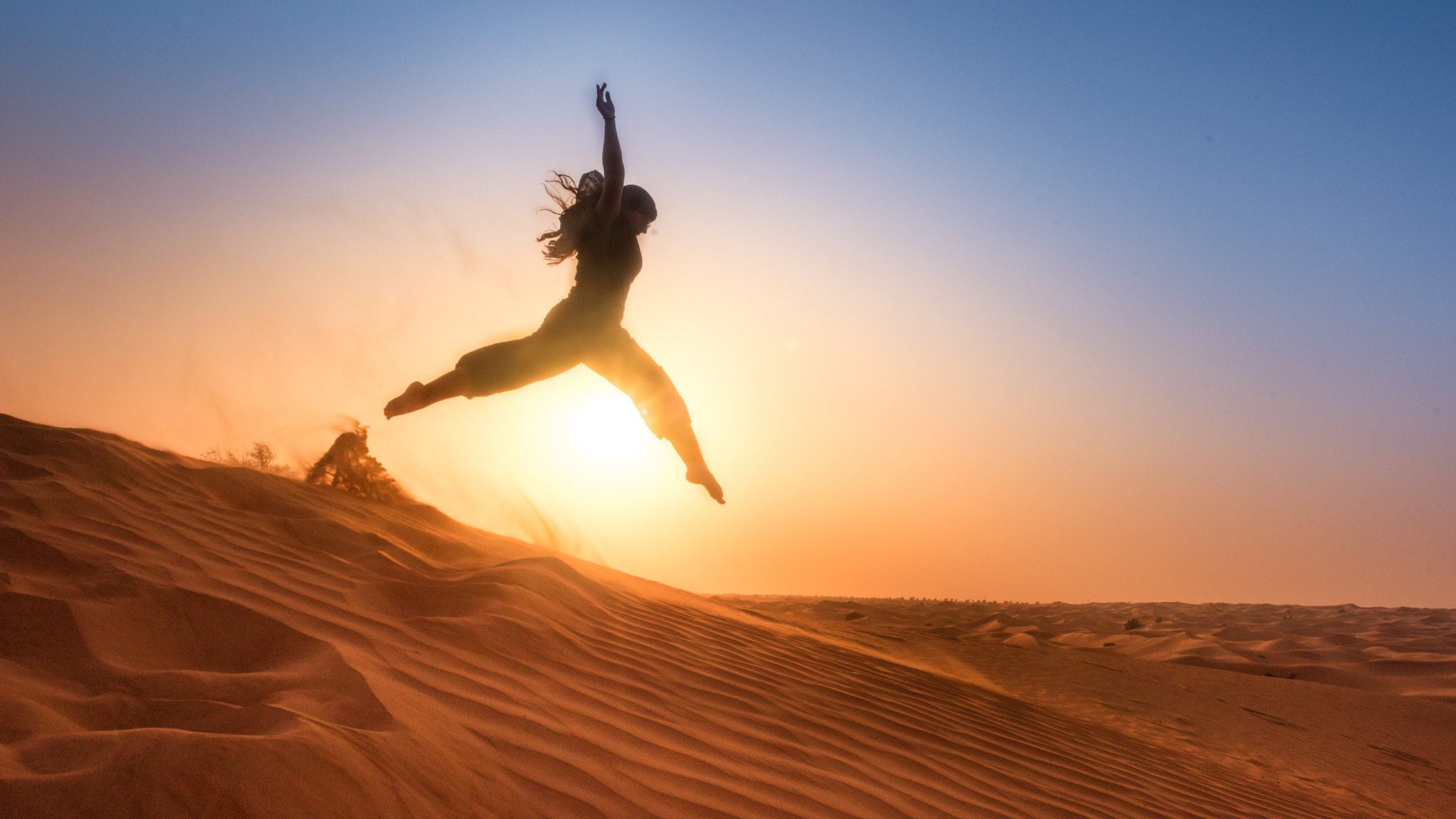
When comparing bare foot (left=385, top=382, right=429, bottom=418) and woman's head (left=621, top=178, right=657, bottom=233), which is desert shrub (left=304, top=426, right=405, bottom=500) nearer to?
bare foot (left=385, top=382, right=429, bottom=418)

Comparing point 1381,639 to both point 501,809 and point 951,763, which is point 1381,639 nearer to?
point 951,763

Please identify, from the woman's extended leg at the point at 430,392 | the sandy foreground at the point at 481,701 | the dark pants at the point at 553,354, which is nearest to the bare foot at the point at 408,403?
the woman's extended leg at the point at 430,392

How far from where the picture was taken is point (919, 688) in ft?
14.6

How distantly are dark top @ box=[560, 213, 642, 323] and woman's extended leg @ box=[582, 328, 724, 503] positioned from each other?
18 cm

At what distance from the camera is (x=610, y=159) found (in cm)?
406

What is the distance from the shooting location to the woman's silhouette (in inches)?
174

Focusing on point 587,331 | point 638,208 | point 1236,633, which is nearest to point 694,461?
point 587,331

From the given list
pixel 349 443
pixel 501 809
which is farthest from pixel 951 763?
pixel 349 443

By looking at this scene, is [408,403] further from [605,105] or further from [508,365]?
[605,105]

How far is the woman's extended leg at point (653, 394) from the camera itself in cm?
461

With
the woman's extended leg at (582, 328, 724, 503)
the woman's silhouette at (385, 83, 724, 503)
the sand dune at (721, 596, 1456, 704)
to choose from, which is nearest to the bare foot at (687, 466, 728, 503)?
the woman's extended leg at (582, 328, 724, 503)

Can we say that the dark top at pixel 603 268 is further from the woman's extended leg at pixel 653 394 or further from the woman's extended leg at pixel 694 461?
the woman's extended leg at pixel 694 461

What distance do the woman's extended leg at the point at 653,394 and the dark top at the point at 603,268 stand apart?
7.1 inches

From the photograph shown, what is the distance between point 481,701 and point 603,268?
2.55m
